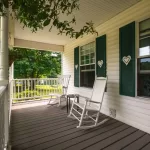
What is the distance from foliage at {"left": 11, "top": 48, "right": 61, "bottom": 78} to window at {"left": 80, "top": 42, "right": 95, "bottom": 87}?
6.33 metres

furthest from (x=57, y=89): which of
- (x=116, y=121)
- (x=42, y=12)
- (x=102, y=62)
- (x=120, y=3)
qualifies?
(x=42, y=12)

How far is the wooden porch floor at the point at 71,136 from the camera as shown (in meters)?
2.14

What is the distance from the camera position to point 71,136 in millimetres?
2492

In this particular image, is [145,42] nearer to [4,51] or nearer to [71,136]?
[71,136]

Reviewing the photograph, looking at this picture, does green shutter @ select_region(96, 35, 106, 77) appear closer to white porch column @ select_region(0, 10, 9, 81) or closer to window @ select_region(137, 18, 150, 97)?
window @ select_region(137, 18, 150, 97)

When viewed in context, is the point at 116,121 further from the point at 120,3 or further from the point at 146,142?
the point at 120,3

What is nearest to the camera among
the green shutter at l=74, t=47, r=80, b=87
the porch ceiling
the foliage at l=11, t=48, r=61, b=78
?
the porch ceiling

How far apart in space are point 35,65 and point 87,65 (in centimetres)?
678

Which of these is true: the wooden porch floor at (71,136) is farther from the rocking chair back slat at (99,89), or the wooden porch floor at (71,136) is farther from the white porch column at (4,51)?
the white porch column at (4,51)

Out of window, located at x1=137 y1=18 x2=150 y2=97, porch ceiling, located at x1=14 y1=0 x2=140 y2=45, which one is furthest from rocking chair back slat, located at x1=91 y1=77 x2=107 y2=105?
porch ceiling, located at x1=14 y1=0 x2=140 y2=45

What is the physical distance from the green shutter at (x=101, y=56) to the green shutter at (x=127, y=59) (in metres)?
0.65

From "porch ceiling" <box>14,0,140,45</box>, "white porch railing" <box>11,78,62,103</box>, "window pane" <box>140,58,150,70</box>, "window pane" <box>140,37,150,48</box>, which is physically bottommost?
"white porch railing" <box>11,78,62,103</box>

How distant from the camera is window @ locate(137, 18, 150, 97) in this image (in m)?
2.71

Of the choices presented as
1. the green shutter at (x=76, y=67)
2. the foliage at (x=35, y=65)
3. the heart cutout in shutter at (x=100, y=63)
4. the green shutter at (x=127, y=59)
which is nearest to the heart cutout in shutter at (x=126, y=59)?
the green shutter at (x=127, y=59)
